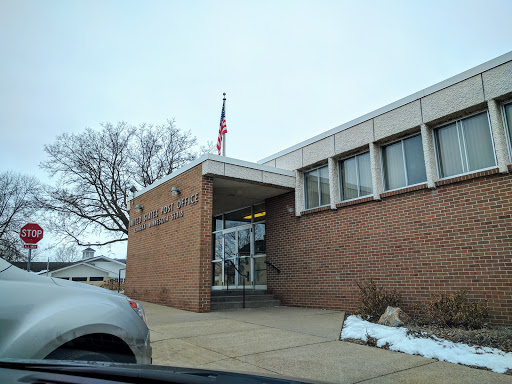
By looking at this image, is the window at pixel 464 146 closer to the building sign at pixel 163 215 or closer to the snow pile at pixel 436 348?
the snow pile at pixel 436 348

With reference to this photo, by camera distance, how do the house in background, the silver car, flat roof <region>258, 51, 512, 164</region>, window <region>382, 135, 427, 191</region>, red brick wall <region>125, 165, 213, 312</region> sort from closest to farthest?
the silver car, flat roof <region>258, 51, 512, 164</region>, window <region>382, 135, 427, 191</region>, red brick wall <region>125, 165, 213, 312</region>, the house in background

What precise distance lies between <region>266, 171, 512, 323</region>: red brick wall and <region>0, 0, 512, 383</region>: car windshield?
1.5 inches

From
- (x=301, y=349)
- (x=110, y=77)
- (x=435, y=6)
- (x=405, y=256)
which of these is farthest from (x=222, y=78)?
(x=301, y=349)

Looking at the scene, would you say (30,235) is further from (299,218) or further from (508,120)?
(508,120)

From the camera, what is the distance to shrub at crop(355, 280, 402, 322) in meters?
7.84

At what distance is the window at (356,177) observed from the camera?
9.66m

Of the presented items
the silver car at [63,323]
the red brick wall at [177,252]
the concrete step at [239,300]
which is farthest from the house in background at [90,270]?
the silver car at [63,323]

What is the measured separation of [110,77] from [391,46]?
12.7 meters

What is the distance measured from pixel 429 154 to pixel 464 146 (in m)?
0.69

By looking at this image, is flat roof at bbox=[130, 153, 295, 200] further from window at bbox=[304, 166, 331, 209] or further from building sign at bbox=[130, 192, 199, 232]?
building sign at bbox=[130, 192, 199, 232]

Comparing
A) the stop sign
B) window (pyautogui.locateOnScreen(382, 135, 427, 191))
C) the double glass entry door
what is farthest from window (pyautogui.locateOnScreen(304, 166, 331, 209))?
the stop sign

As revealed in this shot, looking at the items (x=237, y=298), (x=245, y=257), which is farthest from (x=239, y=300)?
(x=245, y=257)

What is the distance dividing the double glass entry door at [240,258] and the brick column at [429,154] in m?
6.41

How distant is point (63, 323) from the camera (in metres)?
2.24
